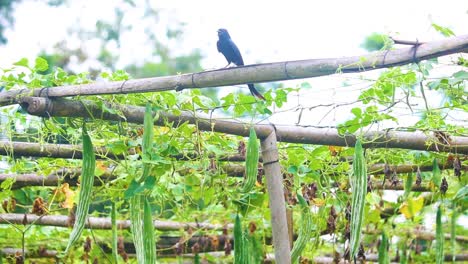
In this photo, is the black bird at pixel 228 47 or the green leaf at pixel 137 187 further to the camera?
the black bird at pixel 228 47

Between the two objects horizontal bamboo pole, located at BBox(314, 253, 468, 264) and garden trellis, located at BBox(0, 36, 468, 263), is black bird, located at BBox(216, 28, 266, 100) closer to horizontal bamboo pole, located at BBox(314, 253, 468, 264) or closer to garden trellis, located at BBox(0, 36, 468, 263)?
garden trellis, located at BBox(0, 36, 468, 263)

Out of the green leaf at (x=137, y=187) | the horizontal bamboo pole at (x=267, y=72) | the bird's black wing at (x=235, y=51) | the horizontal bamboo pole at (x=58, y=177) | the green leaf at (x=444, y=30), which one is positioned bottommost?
the green leaf at (x=137, y=187)

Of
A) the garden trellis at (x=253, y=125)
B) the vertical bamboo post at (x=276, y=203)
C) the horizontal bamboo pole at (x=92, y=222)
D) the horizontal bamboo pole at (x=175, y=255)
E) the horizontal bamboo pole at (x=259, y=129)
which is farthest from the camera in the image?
the horizontal bamboo pole at (x=175, y=255)

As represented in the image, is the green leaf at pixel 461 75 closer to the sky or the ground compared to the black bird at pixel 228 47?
closer to the ground

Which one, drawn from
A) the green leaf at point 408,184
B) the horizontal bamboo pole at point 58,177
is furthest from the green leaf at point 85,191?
the green leaf at point 408,184

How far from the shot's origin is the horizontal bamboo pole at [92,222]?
193 inches

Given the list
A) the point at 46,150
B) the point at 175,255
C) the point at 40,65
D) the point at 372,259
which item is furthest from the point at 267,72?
the point at 372,259

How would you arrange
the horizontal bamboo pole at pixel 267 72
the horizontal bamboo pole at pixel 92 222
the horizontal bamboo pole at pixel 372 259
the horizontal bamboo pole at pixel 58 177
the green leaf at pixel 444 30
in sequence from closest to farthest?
the horizontal bamboo pole at pixel 267 72
the green leaf at pixel 444 30
the horizontal bamboo pole at pixel 58 177
the horizontal bamboo pole at pixel 92 222
the horizontal bamboo pole at pixel 372 259

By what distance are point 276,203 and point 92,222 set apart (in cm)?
207

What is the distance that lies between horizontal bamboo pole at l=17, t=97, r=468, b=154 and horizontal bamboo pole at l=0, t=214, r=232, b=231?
161 centimetres

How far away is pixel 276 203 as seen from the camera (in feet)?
11.2

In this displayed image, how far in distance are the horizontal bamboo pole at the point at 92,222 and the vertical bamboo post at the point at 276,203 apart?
5.45ft

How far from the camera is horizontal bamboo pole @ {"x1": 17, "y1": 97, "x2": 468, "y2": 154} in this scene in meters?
3.14

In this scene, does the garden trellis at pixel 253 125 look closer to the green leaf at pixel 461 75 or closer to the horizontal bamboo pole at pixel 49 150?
the horizontal bamboo pole at pixel 49 150
